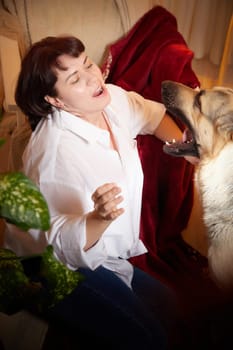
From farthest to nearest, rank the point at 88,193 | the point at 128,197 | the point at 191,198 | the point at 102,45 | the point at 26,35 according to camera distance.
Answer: the point at 191,198 → the point at 102,45 → the point at 26,35 → the point at 128,197 → the point at 88,193

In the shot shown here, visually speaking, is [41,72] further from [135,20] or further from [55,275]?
[135,20]

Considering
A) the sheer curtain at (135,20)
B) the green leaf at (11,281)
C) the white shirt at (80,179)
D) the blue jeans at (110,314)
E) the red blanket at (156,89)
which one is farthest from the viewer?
the red blanket at (156,89)

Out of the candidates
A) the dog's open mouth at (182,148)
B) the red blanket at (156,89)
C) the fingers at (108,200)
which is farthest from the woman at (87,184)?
the red blanket at (156,89)

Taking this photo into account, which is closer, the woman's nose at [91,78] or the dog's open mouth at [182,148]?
the woman's nose at [91,78]

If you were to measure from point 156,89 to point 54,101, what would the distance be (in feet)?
1.75

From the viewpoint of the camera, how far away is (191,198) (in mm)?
1400

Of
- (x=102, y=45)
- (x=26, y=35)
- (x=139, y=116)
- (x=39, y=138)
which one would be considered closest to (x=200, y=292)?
(x=139, y=116)

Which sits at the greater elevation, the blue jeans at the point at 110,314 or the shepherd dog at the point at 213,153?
the shepherd dog at the point at 213,153

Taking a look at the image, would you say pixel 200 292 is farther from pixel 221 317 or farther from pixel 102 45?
pixel 102 45

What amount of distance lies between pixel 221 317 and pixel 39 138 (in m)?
1.02

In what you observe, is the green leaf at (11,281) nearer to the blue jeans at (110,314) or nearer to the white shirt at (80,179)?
the white shirt at (80,179)

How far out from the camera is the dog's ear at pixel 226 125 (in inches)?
37.2

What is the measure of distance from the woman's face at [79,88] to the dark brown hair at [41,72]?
2 centimetres

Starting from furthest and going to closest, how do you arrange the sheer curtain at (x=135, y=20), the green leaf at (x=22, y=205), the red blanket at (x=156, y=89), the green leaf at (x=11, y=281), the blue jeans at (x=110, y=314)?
the red blanket at (x=156, y=89) < the sheer curtain at (x=135, y=20) < the blue jeans at (x=110, y=314) < the green leaf at (x=11, y=281) < the green leaf at (x=22, y=205)
